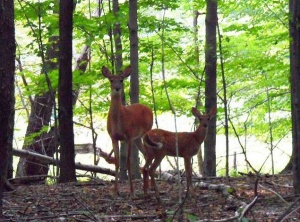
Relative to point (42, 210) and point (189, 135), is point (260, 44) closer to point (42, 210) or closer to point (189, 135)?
point (189, 135)

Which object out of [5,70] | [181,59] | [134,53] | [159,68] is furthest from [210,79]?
[5,70]

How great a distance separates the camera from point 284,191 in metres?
7.35

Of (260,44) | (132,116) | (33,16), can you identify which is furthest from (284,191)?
(260,44)

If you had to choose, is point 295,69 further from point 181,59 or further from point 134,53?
point 181,59

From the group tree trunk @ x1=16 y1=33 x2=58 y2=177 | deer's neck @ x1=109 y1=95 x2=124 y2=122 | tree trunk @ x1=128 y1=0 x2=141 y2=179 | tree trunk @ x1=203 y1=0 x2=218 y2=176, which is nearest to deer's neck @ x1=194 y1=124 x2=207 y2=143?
deer's neck @ x1=109 y1=95 x2=124 y2=122

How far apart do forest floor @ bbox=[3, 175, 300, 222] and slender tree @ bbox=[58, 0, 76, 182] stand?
0.90m

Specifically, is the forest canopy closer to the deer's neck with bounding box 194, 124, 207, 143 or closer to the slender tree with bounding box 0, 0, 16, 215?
the deer's neck with bounding box 194, 124, 207, 143

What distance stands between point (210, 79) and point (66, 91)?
3.03 m

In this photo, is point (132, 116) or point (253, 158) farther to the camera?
point (253, 158)

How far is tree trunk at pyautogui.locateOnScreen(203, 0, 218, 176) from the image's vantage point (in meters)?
11.0

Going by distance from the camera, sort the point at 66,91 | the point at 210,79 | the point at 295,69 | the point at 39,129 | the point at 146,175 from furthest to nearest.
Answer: the point at 39,129 → the point at 210,79 → the point at 66,91 → the point at 146,175 → the point at 295,69

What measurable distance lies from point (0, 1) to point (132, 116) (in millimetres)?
3369

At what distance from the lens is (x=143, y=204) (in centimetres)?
663

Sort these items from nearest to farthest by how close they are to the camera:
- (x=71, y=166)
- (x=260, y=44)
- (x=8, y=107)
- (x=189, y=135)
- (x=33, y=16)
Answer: (x=8, y=107)
(x=189, y=135)
(x=71, y=166)
(x=33, y=16)
(x=260, y=44)
